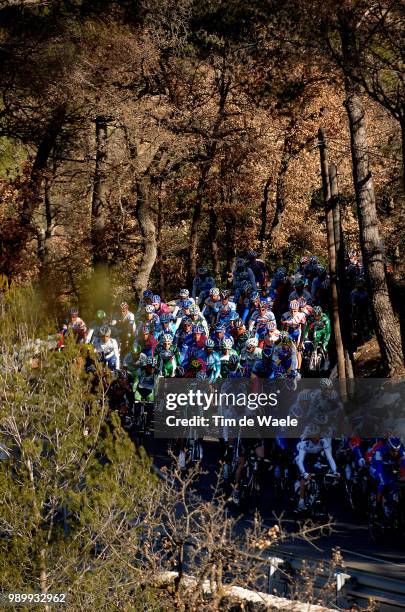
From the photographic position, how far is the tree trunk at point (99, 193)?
3181 centimetres

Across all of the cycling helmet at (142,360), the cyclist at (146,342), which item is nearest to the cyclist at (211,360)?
the cycling helmet at (142,360)

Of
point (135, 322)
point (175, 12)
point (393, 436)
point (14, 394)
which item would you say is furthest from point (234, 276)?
point (14, 394)

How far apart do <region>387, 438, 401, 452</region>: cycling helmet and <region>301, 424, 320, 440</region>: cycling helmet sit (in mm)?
1584

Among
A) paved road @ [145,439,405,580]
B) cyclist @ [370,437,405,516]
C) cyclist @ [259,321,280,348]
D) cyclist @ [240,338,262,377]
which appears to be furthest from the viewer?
cyclist @ [259,321,280,348]

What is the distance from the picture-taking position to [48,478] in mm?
12734

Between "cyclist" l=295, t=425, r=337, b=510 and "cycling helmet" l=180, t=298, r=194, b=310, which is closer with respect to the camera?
"cyclist" l=295, t=425, r=337, b=510

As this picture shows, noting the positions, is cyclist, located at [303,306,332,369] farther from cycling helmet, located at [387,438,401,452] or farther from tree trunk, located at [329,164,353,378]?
cycling helmet, located at [387,438,401,452]

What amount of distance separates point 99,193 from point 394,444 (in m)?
19.7

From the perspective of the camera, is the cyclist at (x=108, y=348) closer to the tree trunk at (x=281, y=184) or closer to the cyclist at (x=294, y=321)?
the cyclist at (x=294, y=321)

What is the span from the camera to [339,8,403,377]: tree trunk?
20266mm

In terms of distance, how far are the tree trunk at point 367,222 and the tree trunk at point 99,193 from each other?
11368 mm

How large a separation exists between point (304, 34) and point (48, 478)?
11710mm

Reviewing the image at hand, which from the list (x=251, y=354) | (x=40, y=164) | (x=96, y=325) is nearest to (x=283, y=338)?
(x=251, y=354)

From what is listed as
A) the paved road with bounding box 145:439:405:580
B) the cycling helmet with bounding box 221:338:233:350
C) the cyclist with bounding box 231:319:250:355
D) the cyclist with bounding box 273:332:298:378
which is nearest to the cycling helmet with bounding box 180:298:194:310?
the cyclist with bounding box 231:319:250:355
